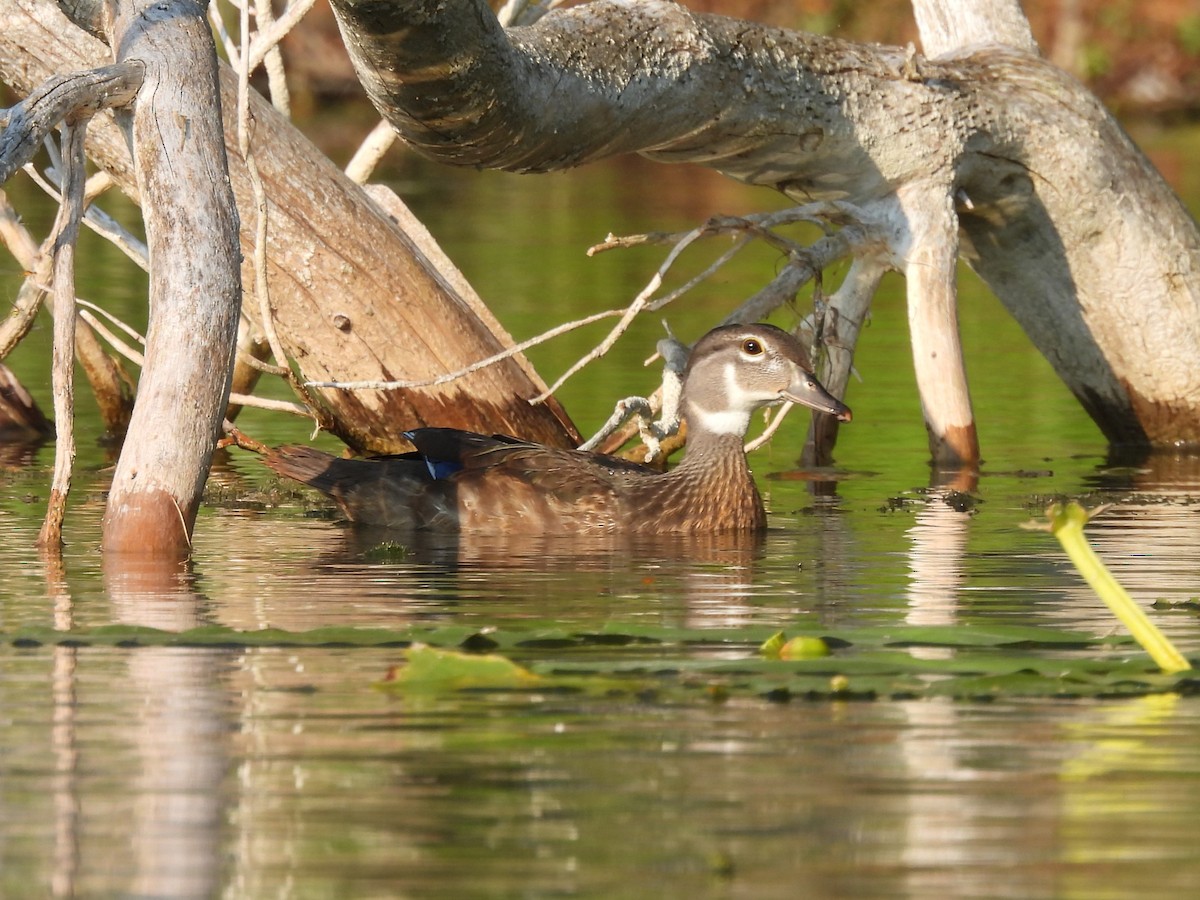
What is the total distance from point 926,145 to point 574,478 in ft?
8.04

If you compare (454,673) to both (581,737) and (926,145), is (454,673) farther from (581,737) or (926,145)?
(926,145)

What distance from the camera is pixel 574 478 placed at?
9.14 metres

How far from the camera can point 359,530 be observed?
9.16 meters

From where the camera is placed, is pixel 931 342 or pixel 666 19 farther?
pixel 931 342

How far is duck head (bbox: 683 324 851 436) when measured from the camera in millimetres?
9586

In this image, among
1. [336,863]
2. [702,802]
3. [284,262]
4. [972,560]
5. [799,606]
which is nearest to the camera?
[336,863]

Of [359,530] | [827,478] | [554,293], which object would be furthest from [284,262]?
[554,293]

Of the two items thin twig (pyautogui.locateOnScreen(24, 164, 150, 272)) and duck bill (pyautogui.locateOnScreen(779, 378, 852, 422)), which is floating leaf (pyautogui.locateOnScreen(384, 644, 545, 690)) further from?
thin twig (pyautogui.locateOnScreen(24, 164, 150, 272))

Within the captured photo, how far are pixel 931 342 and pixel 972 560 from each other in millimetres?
2783

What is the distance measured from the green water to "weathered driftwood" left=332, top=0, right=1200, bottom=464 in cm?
161

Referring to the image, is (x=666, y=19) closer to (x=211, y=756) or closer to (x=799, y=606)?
(x=799, y=606)

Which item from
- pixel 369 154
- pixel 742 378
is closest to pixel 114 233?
pixel 369 154

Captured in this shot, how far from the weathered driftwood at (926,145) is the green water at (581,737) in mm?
1609

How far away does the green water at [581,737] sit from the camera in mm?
3943
